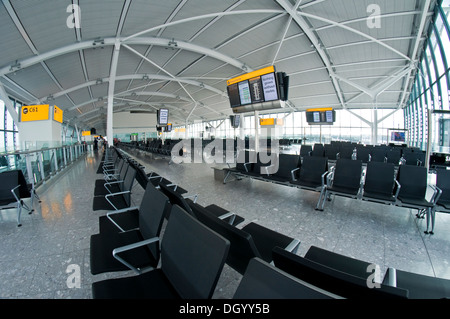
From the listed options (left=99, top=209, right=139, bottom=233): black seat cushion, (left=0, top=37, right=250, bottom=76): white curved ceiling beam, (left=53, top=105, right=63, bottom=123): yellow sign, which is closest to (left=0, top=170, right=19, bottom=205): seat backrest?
(left=99, top=209, right=139, bottom=233): black seat cushion

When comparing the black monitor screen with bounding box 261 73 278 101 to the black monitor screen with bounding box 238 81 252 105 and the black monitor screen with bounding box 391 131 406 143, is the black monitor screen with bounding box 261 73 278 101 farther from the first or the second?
the black monitor screen with bounding box 391 131 406 143

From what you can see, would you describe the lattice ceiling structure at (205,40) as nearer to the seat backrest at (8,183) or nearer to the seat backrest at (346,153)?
the seat backrest at (346,153)

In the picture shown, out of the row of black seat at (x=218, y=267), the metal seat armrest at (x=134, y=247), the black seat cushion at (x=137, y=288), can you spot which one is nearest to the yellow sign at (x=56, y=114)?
the row of black seat at (x=218, y=267)

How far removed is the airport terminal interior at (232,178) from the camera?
1441 millimetres

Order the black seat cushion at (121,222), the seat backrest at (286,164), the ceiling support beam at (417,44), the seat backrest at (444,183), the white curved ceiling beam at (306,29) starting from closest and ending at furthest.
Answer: the black seat cushion at (121,222) → the seat backrest at (444,183) → the seat backrest at (286,164) → the ceiling support beam at (417,44) → the white curved ceiling beam at (306,29)

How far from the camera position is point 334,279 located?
34.8 inches

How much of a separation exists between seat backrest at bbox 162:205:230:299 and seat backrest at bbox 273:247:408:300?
332 mm

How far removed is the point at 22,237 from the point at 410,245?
5.77 metres

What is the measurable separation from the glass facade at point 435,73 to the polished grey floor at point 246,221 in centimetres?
452

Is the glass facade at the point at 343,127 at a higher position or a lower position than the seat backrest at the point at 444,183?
higher

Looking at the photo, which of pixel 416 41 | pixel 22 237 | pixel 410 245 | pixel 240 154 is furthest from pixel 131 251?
pixel 416 41

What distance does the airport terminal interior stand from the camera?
4.73 ft

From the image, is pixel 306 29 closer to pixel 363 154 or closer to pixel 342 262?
pixel 363 154
